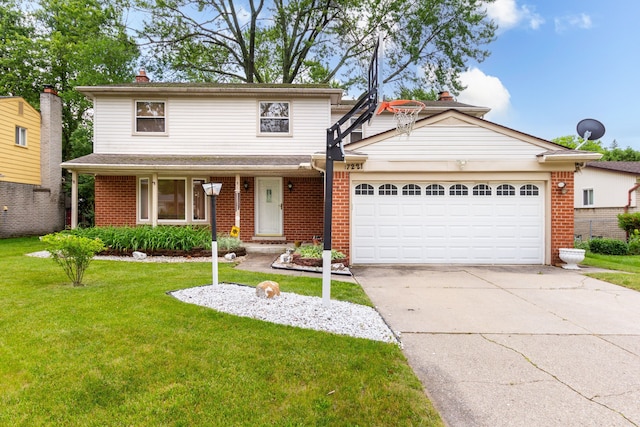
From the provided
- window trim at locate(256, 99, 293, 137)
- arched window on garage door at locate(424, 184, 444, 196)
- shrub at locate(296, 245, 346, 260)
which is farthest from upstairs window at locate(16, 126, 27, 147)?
arched window on garage door at locate(424, 184, 444, 196)

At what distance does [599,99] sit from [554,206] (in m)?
14.5

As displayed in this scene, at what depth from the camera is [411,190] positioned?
29.2ft

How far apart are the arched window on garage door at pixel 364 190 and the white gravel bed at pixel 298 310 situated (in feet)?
13.6

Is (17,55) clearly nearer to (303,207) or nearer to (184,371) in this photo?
(303,207)

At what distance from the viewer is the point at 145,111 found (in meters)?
11.9

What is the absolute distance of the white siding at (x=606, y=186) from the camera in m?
17.8

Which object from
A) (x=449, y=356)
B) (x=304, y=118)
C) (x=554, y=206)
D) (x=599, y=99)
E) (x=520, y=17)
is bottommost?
(x=449, y=356)

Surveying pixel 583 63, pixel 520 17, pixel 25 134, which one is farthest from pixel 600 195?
pixel 25 134

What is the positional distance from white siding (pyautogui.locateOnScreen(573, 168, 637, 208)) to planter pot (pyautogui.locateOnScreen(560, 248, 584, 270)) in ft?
40.1

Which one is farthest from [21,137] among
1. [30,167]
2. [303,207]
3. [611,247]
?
[611,247]

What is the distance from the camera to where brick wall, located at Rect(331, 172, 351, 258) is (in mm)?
8578

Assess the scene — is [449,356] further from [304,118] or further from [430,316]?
[304,118]

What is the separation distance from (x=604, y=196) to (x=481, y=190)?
15022mm

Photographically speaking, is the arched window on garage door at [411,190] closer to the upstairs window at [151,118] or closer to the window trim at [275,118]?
the window trim at [275,118]
